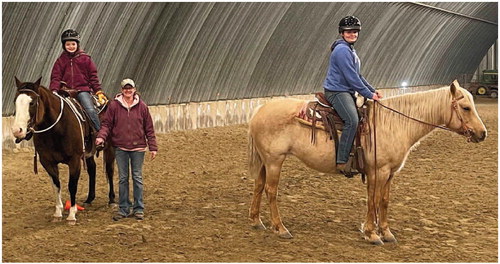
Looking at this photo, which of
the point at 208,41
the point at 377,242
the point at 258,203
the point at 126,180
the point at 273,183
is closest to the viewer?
the point at 377,242

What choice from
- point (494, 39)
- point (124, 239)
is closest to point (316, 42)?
point (124, 239)

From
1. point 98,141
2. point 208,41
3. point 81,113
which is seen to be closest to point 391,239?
point 98,141

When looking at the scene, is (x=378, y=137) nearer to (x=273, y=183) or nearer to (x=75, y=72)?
(x=273, y=183)

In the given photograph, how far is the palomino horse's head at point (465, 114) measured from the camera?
288 inches

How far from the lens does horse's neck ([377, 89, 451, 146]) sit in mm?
7461

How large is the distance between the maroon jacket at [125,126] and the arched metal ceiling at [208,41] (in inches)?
165

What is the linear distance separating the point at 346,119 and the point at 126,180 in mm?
2629

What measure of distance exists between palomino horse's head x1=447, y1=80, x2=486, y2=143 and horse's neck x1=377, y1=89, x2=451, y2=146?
3.3 inches

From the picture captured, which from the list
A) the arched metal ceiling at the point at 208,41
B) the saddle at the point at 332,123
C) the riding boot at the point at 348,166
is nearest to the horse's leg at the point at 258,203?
the saddle at the point at 332,123

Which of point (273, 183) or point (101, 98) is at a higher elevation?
point (101, 98)

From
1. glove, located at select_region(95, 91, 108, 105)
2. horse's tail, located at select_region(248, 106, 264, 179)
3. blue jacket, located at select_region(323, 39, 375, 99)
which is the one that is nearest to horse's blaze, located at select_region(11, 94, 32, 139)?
glove, located at select_region(95, 91, 108, 105)

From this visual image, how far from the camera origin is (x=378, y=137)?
7.43m

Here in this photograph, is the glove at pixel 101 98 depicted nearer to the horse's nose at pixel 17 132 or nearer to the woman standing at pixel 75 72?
the woman standing at pixel 75 72

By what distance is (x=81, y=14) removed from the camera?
12906 millimetres
